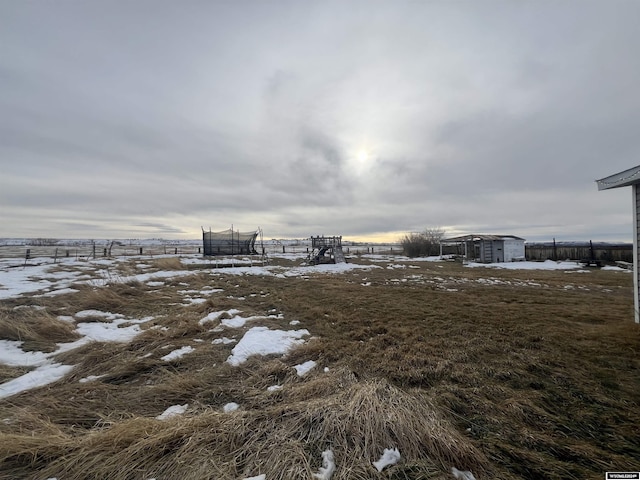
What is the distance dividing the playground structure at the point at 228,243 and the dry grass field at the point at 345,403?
18999 mm

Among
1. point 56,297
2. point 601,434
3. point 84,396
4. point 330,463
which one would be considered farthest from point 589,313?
point 56,297

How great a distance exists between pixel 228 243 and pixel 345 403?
2397 centimetres

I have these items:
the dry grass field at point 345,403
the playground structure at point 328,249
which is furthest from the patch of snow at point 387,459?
the playground structure at point 328,249

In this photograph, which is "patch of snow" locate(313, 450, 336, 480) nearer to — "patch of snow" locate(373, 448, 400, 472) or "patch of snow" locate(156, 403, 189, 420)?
"patch of snow" locate(373, 448, 400, 472)

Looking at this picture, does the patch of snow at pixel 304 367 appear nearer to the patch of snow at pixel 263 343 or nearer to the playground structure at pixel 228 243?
the patch of snow at pixel 263 343

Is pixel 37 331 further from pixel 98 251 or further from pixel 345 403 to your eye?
pixel 98 251

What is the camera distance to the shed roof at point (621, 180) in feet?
14.4

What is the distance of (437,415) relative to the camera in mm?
2291

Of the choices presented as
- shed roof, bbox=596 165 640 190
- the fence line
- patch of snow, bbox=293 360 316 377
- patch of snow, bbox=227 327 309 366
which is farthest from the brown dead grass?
the fence line

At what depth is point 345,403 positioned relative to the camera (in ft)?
7.71

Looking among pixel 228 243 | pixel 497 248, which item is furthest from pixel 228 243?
pixel 497 248

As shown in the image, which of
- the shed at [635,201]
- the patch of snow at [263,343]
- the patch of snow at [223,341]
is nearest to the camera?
the patch of snow at [263,343]

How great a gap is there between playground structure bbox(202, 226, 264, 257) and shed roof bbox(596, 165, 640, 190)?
Result: 72.5ft

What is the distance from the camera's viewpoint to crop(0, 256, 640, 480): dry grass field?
1773mm
